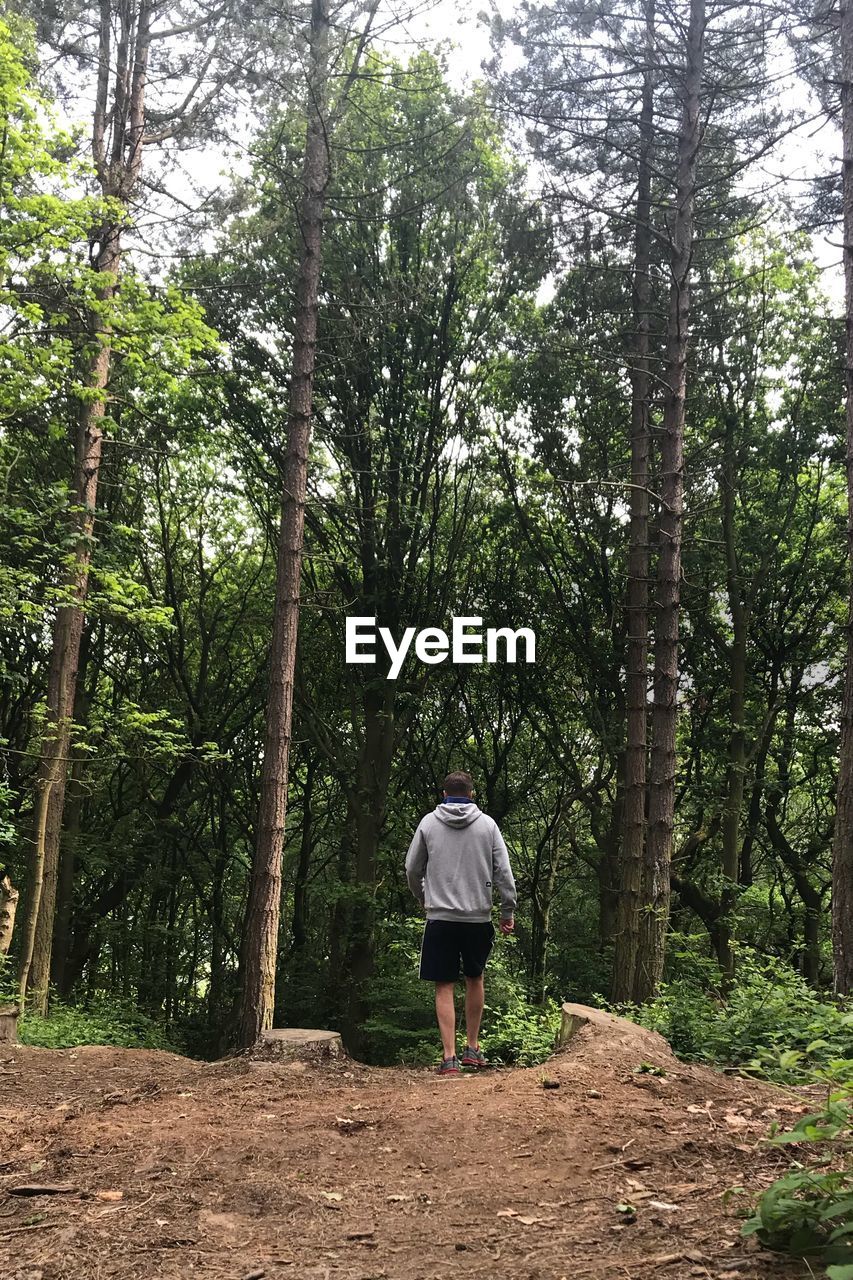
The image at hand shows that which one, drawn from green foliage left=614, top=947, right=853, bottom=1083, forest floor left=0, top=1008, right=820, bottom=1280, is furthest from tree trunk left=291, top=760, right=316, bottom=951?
forest floor left=0, top=1008, right=820, bottom=1280

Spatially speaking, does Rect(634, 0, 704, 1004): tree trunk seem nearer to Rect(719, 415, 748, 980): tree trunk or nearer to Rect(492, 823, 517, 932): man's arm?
Rect(492, 823, 517, 932): man's arm

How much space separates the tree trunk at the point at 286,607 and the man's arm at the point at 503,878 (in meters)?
2.67

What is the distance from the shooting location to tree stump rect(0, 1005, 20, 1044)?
→ 8.34 meters

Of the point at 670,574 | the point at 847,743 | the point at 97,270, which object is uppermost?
the point at 97,270

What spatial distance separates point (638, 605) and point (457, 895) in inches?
282

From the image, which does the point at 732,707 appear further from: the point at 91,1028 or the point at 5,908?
the point at 5,908

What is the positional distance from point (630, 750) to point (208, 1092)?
757cm

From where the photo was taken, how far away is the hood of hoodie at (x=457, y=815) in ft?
21.5

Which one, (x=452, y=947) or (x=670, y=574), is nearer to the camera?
(x=452, y=947)

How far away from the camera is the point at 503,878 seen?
6.55m

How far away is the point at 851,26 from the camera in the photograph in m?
8.91

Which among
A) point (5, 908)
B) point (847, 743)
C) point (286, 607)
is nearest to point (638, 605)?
point (847, 743)

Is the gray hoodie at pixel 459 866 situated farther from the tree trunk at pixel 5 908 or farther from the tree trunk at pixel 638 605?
the tree trunk at pixel 5 908

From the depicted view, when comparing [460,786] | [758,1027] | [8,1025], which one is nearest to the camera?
[758,1027]
